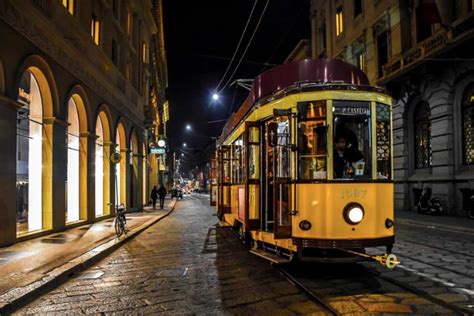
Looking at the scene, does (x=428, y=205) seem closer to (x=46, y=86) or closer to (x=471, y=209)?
(x=471, y=209)

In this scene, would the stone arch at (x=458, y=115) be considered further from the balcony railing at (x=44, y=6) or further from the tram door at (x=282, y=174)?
the balcony railing at (x=44, y=6)

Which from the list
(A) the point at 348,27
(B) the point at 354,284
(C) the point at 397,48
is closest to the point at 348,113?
(B) the point at 354,284

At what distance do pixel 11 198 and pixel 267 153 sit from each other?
20.8 ft

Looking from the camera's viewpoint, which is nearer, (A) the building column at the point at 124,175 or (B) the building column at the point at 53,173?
(B) the building column at the point at 53,173

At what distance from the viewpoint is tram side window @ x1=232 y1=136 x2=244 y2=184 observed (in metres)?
10.3

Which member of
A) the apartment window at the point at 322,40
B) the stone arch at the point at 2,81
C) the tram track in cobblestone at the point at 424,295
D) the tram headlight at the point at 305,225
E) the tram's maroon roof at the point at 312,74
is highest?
the apartment window at the point at 322,40

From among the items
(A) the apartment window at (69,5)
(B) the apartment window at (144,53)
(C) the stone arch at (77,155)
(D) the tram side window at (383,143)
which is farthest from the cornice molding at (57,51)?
(B) the apartment window at (144,53)

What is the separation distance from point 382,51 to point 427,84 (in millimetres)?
5777

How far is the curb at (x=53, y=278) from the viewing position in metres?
6.13

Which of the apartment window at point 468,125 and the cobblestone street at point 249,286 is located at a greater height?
the apartment window at point 468,125

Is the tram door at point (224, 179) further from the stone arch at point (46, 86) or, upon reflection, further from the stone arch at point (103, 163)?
the stone arch at point (103, 163)

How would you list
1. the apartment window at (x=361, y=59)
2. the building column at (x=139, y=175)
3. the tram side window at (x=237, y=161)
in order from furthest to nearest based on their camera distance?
1. the apartment window at (x=361, y=59)
2. the building column at (x=139, y=175)
3. the tram side window at (x=237, y=161)

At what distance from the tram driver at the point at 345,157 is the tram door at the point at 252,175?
2090mm

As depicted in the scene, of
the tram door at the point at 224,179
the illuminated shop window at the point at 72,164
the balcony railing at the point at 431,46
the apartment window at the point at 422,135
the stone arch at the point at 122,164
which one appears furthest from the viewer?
the stone arch at the point at 122,164
